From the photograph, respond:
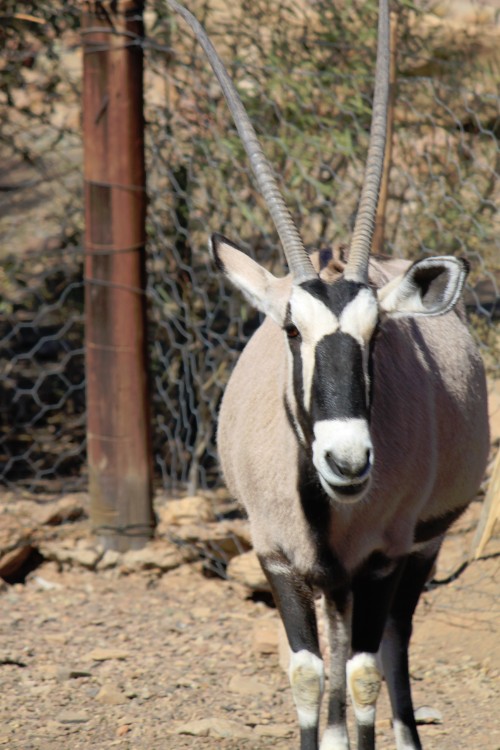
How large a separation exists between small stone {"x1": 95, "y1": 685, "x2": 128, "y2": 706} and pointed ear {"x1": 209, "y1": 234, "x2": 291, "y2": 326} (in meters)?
1.53

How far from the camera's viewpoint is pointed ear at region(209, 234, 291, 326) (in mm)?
2895

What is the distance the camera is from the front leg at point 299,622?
3062 mm

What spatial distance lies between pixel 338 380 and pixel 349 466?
0.19 m

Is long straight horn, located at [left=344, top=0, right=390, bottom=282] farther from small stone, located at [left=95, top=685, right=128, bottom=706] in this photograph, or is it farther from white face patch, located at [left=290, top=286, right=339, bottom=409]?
small stone, located at [left=95, top=685, right=128, bottom=706]

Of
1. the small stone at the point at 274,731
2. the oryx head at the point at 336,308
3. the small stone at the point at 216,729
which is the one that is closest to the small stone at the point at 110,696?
the small stone at the point at 216,729

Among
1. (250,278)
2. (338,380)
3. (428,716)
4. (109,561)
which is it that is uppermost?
(250,278)

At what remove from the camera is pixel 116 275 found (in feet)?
15.7

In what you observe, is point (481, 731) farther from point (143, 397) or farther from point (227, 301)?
point (227, 301)

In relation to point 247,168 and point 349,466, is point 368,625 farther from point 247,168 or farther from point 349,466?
point 247,168

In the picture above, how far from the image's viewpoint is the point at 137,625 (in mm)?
4469

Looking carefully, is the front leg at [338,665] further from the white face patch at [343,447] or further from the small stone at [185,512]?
the small stone at [185,512]

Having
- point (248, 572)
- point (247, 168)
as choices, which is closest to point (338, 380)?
point (248, 572)

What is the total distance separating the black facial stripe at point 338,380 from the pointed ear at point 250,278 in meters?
0.31

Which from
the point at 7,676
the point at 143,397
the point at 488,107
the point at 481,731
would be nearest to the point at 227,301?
the point at 143,397
